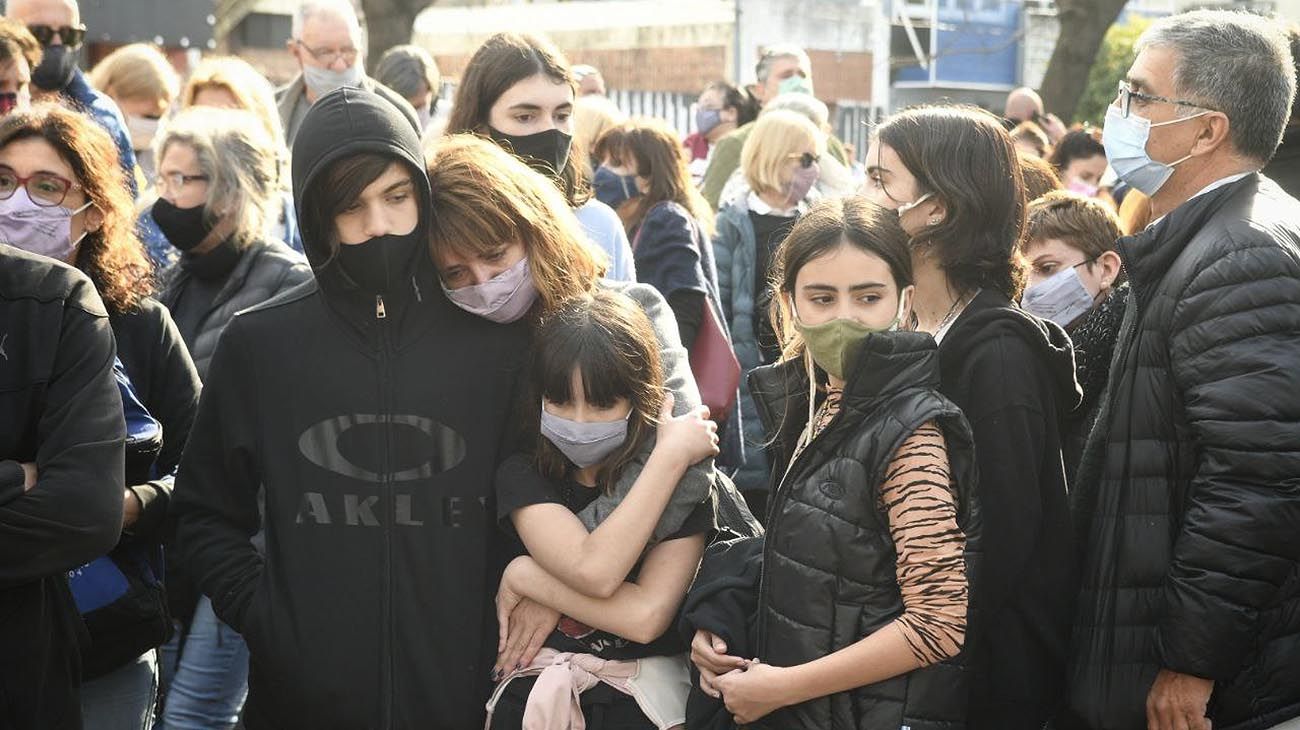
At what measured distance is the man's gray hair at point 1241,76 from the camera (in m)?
3.46

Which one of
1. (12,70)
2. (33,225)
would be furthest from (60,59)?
(33,225)

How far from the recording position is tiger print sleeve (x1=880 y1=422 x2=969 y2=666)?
9.46 feet

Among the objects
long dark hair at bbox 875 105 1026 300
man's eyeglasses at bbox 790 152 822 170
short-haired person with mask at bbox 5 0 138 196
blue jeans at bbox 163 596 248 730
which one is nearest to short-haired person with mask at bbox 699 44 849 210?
man's eyeglasses at bbox 790 152 822 170

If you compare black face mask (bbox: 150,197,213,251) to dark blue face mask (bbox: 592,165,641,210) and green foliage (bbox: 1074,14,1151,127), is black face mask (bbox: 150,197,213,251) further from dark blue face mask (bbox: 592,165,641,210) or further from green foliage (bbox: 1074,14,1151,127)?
green foliage (bbox: 1074,14,1151,127)

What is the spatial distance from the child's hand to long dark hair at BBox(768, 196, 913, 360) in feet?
1.02

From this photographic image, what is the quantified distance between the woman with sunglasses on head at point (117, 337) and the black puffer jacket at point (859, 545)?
1562 millimetres

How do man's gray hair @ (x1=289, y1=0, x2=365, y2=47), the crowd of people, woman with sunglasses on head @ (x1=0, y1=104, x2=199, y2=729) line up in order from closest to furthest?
the crowd of people
woman with sunglasses on head @ (x1=0, y1=104, x2=199, y2=729)
man's gray hair @ (x1=289, y1=0, x2=365, y2=47)

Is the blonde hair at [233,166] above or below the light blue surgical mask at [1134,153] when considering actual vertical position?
below

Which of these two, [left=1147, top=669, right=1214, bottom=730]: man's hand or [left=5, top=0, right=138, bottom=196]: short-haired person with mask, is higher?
[left=5, top=0, right=138, bottom=196]: short-haired person with mask

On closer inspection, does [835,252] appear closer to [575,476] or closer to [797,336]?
[797,336]

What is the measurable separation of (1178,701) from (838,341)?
1104 mm

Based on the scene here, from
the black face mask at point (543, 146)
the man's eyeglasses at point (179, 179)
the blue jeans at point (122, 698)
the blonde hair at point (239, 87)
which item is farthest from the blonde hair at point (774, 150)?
the blue jeans at point (122, 698)

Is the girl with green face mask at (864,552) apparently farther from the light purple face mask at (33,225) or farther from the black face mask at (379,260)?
the light purple face mask at (33,225)

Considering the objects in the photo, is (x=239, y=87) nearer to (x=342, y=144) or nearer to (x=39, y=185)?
(x=39, y=185)
